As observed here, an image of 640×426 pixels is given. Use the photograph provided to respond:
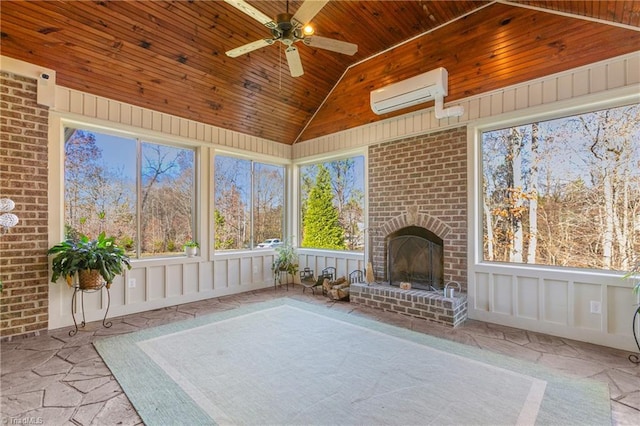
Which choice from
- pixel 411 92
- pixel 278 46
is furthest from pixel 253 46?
pixel 411 92

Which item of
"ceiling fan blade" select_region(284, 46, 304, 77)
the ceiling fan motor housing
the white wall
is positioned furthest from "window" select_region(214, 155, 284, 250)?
the ceiling fan motor housing

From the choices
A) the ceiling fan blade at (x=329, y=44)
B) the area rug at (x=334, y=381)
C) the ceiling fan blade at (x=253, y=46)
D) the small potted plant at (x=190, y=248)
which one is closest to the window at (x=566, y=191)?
the area rug at (x=334, y=381)

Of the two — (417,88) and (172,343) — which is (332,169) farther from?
(172,343)

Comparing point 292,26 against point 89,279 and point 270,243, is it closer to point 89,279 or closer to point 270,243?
point 89,279

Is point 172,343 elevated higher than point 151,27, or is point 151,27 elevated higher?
point 151,27

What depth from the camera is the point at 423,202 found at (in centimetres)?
448

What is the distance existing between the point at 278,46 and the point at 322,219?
3122 millimetres

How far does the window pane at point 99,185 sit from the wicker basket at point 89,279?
2.66 ft

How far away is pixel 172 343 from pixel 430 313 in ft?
10.2

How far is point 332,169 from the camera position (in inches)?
233

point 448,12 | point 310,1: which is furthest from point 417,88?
point 310,1

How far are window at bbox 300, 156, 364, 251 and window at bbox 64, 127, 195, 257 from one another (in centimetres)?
227

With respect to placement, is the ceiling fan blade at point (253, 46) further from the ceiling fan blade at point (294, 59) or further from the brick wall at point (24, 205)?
the brick wall at point (24, 205)

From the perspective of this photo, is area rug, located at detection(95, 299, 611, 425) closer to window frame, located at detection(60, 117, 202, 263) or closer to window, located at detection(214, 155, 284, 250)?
window frame, located at detection(60, 117, 202, 263)
